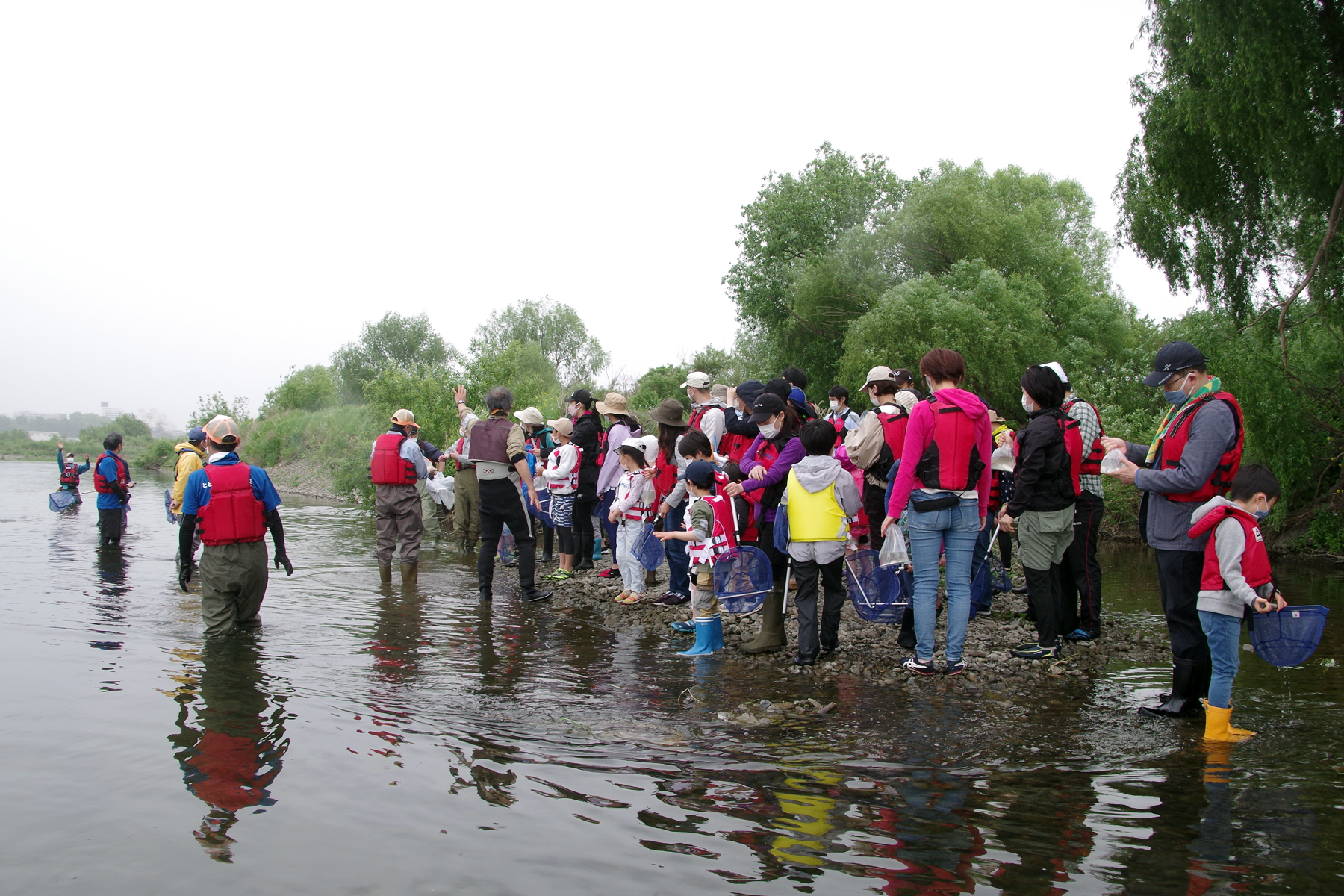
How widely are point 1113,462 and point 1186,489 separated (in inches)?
16.0

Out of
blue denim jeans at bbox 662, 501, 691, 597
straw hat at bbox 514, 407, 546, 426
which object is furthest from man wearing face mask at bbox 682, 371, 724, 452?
straw hat at bbox 514, 407, 546, 426

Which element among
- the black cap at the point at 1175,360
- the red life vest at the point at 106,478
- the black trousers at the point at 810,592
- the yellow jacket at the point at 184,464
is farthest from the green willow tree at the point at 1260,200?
the red life vest at the point at 106,478

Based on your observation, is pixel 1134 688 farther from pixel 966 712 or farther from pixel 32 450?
pixel 32 450

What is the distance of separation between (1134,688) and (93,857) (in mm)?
5684

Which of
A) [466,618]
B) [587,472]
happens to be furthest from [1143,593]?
[466,618]

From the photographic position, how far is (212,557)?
6.97 meters

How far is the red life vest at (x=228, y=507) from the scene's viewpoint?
6.86 m

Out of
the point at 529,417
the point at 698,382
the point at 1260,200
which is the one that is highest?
the point at 1260,200

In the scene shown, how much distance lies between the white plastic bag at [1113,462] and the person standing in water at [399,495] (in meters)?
7.43

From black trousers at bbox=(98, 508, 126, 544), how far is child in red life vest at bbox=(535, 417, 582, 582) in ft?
24.2

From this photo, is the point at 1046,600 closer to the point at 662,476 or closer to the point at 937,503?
the point at 937,503

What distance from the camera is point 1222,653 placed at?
4.63 metres

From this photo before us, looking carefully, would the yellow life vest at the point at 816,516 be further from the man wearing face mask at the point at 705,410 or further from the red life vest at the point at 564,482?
the red life vest at the point at 564,482

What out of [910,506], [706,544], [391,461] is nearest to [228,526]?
[391,461]
